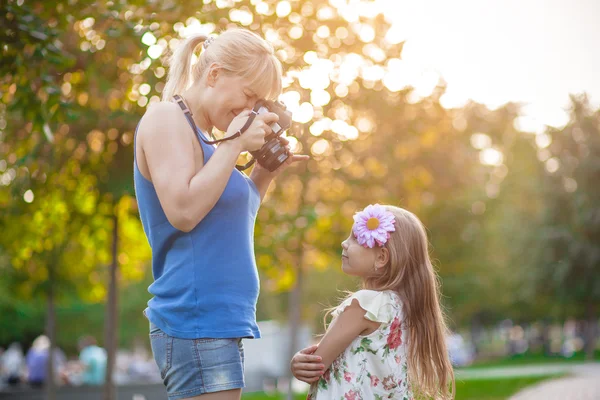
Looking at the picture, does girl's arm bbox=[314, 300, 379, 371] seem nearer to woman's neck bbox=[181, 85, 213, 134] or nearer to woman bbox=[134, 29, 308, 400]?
woman bbox=[134, 29, 308, 400]

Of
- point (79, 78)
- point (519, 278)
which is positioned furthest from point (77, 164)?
point (519, 278)

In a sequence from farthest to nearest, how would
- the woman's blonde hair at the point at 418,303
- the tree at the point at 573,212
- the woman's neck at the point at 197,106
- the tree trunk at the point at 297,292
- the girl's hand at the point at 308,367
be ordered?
the tree at the point at 573,212 < the tree trunk at the point at 297,292 < the woman's blonde hair at the point at 418,303 < the girl's hand at the point at 308,367 < the woman's neck at the point at 197,106

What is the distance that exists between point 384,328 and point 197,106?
4.25ft

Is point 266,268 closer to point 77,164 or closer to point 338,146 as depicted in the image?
point 338,146

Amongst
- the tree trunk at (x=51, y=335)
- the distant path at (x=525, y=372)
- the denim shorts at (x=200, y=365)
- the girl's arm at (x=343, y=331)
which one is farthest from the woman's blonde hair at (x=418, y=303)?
the distant path at (x=525, y=372)

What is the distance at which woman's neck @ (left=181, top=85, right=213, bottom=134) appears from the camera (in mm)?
2494

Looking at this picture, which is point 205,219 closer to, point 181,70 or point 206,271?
point 206,271

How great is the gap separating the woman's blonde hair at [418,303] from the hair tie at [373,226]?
5cm

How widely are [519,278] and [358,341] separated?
30.2 metres

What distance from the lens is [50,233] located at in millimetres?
10008

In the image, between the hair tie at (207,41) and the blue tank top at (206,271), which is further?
the hair tie at (207,41)

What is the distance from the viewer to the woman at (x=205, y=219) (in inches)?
89.4

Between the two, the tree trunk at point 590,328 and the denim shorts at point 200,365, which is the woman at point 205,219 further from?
the tree trunk at point 590,328

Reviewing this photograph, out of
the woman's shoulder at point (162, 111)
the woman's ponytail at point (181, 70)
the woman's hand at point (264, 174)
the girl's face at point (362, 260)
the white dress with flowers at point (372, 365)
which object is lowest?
the white dress with flowers at point (372, 365)
